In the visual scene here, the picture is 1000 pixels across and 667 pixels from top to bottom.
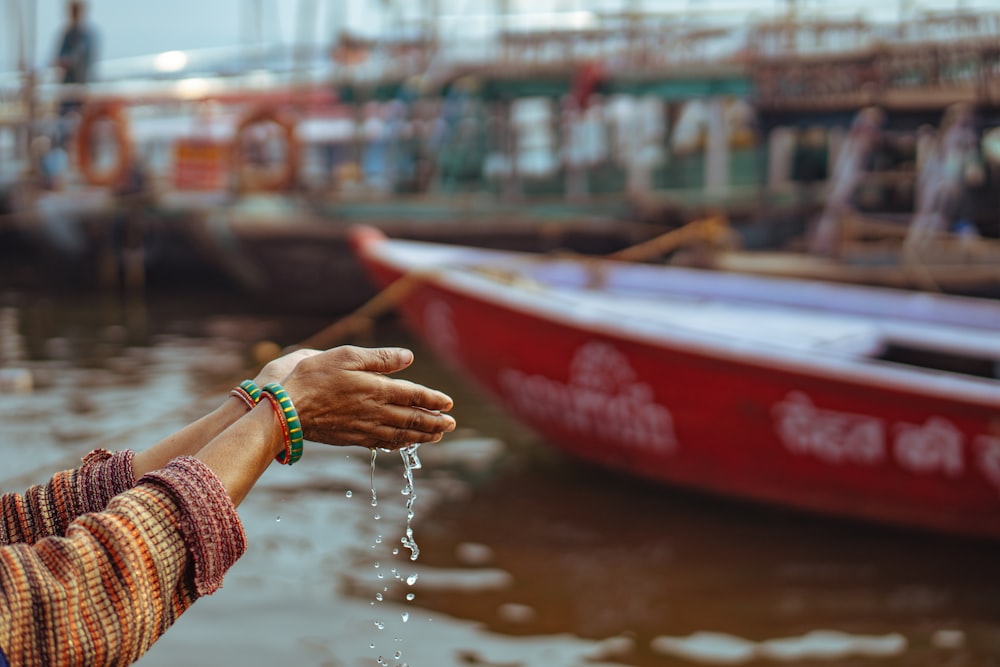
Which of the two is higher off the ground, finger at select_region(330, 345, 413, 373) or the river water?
finger at select_region(330, 345, 413, 373)

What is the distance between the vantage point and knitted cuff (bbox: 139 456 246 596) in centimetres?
132

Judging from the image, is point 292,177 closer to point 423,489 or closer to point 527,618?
point 423,489

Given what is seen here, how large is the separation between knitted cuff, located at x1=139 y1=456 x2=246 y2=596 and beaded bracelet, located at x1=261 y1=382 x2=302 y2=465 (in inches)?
5.0

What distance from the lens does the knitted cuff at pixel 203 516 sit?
1.32 m

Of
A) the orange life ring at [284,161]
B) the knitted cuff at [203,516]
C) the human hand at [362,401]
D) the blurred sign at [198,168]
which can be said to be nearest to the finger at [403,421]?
the human hand at [362,401]

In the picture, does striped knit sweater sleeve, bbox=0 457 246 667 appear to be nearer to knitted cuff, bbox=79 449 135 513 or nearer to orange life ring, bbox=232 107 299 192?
knitted cuff, bbox=79 449 135 513

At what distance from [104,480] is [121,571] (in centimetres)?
37

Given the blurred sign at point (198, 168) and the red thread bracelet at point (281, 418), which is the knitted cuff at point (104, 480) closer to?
the red thread bracelet at point (281, 418)

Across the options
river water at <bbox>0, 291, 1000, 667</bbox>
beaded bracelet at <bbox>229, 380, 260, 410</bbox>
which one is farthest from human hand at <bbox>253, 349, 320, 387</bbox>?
river water at <bbox>0, 291, 1000, 667</bbox>

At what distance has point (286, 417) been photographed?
1.46m

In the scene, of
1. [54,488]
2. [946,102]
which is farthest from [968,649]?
[946,102]

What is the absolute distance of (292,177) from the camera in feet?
45.3

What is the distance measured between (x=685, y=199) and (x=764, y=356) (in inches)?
413

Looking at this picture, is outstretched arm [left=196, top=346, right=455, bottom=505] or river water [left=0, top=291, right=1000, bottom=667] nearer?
outstretched arm [left=196, top=346, right=455, bottom=505]
